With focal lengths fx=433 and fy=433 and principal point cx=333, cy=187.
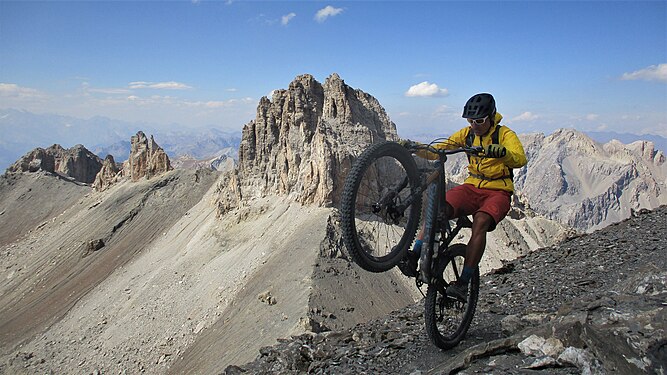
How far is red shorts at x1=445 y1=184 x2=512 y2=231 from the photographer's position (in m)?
7.30

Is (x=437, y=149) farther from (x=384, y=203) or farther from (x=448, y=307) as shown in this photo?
(x=448, y=307)

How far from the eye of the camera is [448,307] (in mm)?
8031

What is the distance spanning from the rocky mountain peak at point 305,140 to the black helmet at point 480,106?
3358 centimetres

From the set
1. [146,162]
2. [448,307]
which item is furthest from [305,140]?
[146,162]

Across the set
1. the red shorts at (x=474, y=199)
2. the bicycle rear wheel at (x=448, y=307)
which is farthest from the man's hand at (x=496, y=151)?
the bicycle rear wheel at (x=448, y=307)

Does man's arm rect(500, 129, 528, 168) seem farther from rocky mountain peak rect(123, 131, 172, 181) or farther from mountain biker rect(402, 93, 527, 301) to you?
rocky mountain peak rect(123, 131, 172, 181)

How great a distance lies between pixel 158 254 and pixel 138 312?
54.8ft

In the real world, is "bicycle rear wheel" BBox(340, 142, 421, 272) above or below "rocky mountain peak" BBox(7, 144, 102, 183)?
above

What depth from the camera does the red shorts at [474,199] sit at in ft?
23.9

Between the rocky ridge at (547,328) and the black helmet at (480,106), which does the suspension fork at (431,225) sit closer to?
the black helmet at (480,106)

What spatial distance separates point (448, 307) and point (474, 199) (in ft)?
6.86

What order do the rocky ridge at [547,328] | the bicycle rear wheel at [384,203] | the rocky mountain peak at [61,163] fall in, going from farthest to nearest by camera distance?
the rocky mountain peak at [61,163], the bicycle rear wheel at [384,203], the rocky ridge at [547,328]

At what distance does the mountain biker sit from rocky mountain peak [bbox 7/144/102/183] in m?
112

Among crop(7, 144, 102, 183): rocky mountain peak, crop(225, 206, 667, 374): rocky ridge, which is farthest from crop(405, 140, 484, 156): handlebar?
crop(7, 144, 102, 183): rocky mountain peak
